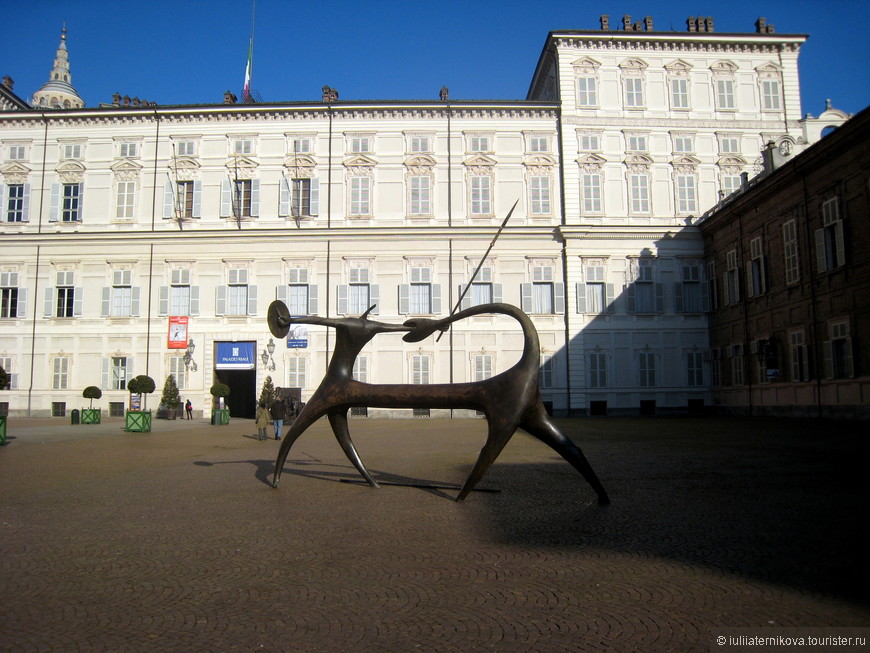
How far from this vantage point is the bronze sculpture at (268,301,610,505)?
7.77m

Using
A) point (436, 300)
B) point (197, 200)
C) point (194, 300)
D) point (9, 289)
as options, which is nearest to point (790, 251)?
point (436, 300)

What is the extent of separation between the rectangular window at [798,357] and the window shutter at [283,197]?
25378mm

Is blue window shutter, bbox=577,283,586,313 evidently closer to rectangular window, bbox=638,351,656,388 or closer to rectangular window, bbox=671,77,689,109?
rectangular window, bbox=638,351,656,388

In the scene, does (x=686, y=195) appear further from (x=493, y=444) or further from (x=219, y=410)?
(x=493, y=444)

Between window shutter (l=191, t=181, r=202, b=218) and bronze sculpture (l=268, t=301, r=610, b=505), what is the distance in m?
30.1

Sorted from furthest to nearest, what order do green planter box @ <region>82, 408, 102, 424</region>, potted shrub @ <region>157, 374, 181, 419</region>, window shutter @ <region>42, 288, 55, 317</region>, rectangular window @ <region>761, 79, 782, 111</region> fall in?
rectangular window @ <region>761, 79, 782, 111</region>, window shutter @ <region>42, 288, 55, 317</region>, potted shrub @ <region>157, 374, 181, 419</region>, green planter box @ <region>82, 408, 102, 424</region>

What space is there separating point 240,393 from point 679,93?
101 feet

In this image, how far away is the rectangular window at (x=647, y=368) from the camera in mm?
35219

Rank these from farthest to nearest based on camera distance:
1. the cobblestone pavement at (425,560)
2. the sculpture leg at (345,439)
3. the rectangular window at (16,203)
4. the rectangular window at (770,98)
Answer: the rectangular window at (16,203) < the rectangular window at (770,98) < the sculpture leg at (345,439) < the cobblestone pavement at (425,560)

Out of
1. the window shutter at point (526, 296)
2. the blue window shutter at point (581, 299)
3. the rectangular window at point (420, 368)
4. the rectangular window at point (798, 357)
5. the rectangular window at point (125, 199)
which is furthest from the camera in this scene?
the rectangular window at point (125, 199)

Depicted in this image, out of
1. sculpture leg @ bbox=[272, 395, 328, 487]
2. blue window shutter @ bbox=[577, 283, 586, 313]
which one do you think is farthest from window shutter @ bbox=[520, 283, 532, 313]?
sculpture leg @ bbox=[272, 395, 328, 487]

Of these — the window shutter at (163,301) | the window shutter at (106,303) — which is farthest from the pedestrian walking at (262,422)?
the window shutter at (106,303)

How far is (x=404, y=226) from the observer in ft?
119

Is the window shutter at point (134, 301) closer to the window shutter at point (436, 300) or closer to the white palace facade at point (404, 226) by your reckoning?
the white palace facade at point (404, 226)
